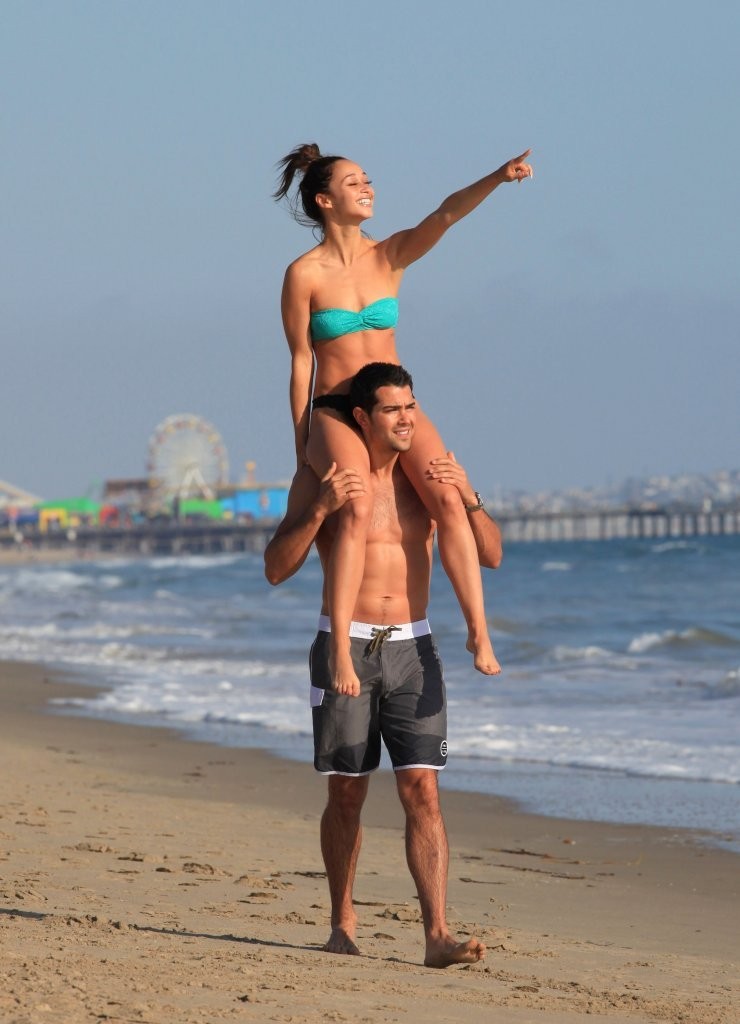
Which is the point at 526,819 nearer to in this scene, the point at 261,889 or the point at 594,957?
the point at 261,889

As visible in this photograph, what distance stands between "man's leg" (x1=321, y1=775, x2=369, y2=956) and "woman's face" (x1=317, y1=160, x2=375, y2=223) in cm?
179

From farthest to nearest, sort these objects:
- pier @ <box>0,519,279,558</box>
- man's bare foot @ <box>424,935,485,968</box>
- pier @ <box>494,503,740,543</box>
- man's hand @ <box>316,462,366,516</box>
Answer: pier @ <box>0,519,279,558</box>, pier @ <box>494,503,740,543</box>, man's hand @ <box>316,462,366,516</box>, man's bare foot @ <box>424,935,485,968</box>

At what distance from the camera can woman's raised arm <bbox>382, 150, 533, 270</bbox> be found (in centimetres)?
492

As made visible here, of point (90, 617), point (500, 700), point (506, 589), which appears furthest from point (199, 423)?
point (500, 700)

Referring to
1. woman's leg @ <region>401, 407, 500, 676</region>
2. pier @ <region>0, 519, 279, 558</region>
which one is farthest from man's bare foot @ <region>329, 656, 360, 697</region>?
pier @ <region>0, 519, 279, 558</region>

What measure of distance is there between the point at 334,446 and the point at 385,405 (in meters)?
0.21

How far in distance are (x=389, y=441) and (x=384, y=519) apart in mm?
259

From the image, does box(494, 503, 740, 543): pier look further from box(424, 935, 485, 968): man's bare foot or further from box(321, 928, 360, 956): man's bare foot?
box(424, 935, 485, 968): man's bare foot

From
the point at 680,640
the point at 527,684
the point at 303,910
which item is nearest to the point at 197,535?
the point at 680,640

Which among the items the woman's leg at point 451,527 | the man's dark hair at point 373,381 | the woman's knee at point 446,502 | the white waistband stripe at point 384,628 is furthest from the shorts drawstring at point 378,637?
the man's dark hair at point 373,381

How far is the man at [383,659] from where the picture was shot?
4902mm

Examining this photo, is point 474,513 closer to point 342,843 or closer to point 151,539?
point 342,843

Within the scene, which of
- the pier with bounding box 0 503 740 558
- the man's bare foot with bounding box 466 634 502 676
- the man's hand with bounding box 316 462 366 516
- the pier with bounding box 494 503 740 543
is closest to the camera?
the man's hand with bounding box 316 462 366 516

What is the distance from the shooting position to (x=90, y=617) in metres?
32.0
